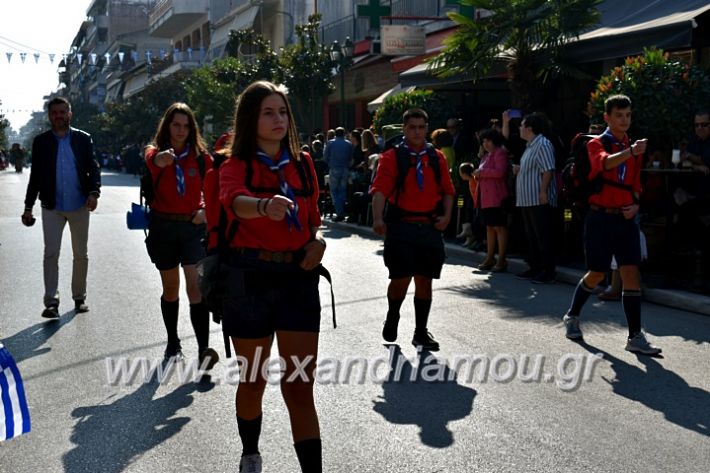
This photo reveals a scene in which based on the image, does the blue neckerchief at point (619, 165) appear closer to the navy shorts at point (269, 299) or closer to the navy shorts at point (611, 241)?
the navy shorts at point (611, 241)

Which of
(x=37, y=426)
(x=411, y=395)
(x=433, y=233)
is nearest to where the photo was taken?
(x=37, y=426)

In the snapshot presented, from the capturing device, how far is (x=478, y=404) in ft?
17.4

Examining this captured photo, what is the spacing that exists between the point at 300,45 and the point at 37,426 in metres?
25.4

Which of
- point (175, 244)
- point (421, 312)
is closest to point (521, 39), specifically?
point (421, 312)

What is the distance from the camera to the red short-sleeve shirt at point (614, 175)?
21.1 ft

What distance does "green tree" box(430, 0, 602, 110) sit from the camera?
13.3 meters

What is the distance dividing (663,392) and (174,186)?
336cm

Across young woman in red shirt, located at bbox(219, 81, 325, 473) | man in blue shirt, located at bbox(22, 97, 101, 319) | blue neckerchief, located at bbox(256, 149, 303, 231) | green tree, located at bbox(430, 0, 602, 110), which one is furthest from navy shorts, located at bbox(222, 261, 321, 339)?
green tree, located at bbox(430, 0, 602, 110)

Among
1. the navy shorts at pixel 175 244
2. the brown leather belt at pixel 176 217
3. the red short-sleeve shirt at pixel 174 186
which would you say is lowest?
the navy shorts at pixel 175 244

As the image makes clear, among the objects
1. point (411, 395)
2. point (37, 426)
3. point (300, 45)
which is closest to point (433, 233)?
point (411, 395)

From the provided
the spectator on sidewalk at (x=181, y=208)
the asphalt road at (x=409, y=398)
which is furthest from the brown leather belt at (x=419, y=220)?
the spectator on sidewalk at (x=181, y=208)

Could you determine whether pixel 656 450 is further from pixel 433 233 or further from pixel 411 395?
pixel 433 233

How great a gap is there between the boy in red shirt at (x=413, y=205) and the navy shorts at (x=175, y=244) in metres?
1.27

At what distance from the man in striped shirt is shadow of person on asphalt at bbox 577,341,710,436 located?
3.38 meters
